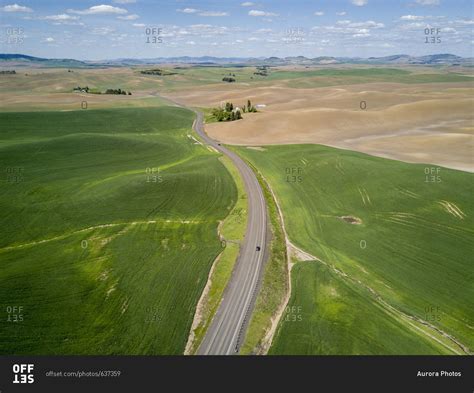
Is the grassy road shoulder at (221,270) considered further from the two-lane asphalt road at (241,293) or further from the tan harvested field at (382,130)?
the tan harvested field at (382,130)

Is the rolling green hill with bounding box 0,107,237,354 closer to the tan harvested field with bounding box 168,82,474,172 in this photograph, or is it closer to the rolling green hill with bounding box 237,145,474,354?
the rolling green hill with bounding box 237,145,474,354

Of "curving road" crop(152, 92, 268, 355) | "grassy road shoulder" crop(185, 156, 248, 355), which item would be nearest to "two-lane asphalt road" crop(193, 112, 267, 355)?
"curving road" crop(152, 92, 268, 355)

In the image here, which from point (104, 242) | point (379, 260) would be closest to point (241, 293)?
point (379, 260)

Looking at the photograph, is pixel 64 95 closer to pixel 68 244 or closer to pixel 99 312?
pixel 68 244

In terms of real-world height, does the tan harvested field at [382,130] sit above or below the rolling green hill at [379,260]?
above

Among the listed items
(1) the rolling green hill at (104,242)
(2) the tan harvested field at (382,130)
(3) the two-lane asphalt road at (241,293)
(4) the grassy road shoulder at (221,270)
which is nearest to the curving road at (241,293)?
(3) the two-lane asphalt road at (241,293)

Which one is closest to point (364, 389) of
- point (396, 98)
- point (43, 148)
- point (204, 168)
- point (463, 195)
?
point (463, 195)

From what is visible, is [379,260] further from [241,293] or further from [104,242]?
[104,242]

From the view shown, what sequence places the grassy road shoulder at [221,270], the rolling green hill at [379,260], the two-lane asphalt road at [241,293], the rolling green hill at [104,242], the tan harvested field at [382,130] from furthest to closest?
the tan harvested field at [382,130], the grassy road shoulder at [221,270], the rolling green hill at [379,260], the rolling green hill at [104,242], the two-lane asphalt road at [241,293]
